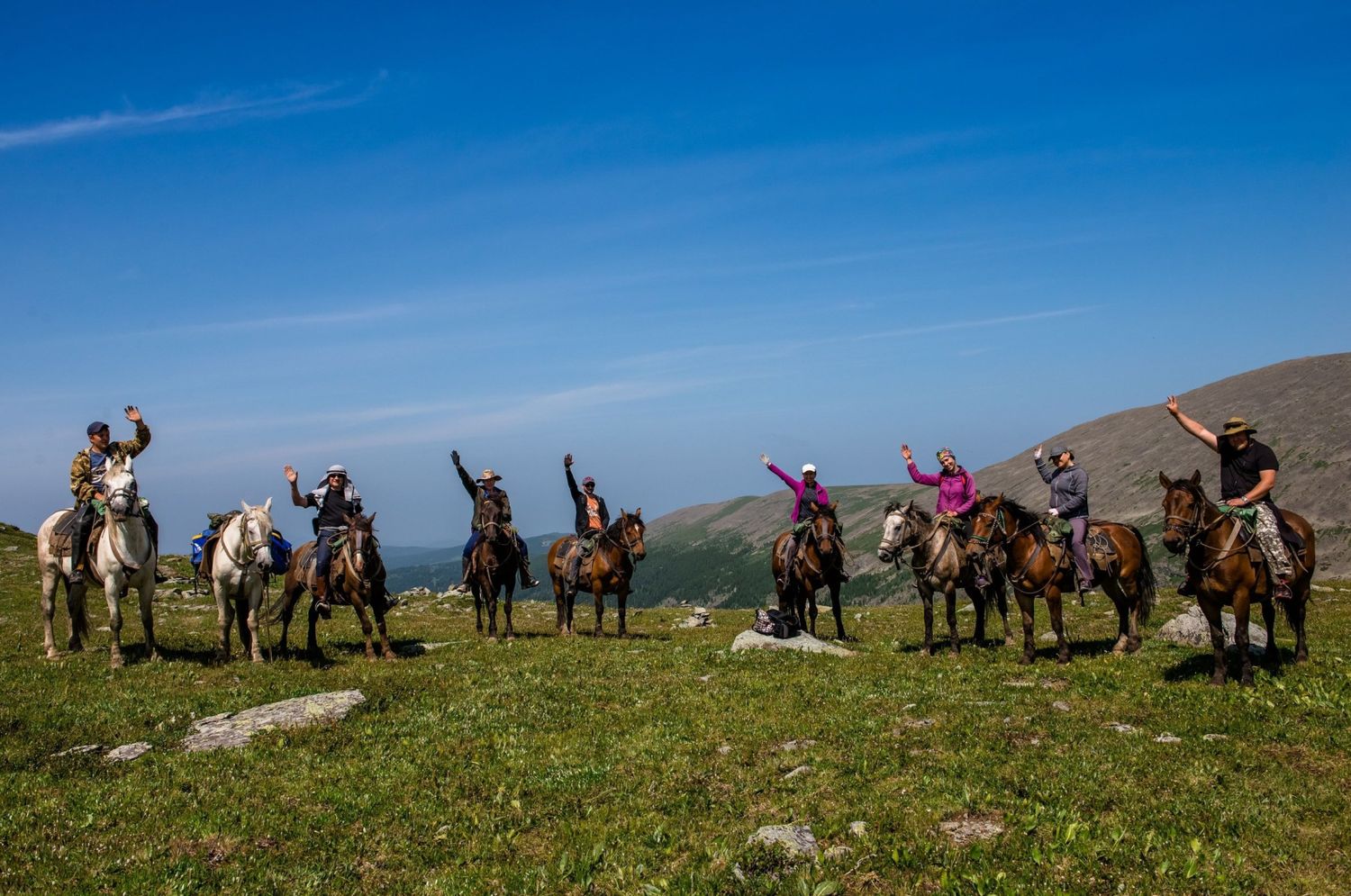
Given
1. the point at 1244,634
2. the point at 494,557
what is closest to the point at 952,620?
the point at 1244,634

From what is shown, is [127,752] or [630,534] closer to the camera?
[127,752]

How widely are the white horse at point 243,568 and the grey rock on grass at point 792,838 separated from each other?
13815 mm

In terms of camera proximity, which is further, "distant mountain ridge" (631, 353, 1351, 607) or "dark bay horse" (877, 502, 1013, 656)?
"distant mountain ridge" (631, 353, 1351, 607)

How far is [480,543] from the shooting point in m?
26.1

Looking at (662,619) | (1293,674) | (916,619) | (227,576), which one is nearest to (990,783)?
(1293,674)

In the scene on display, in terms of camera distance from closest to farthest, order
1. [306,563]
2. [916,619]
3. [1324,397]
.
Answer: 1. [306,563]
2. [916,619]
3. [1324,397]

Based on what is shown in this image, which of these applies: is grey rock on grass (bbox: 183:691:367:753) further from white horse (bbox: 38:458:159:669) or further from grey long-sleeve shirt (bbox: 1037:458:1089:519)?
grey long-sleeve shirt (bbox: 1037:458:1089:519)

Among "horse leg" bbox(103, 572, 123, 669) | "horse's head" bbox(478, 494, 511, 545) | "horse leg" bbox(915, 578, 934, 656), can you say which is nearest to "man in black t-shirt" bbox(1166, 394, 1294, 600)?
"horse leg" bbox(915, 578, 934, 656)

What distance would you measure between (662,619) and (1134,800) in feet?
90.3

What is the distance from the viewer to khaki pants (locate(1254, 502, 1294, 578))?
14.9m

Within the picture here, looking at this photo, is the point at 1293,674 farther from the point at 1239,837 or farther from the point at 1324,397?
the point at 1324,397

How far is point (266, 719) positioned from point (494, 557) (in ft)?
38.1

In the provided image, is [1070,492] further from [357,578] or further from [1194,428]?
[357,578]

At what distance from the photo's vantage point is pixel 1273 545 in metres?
15.0
